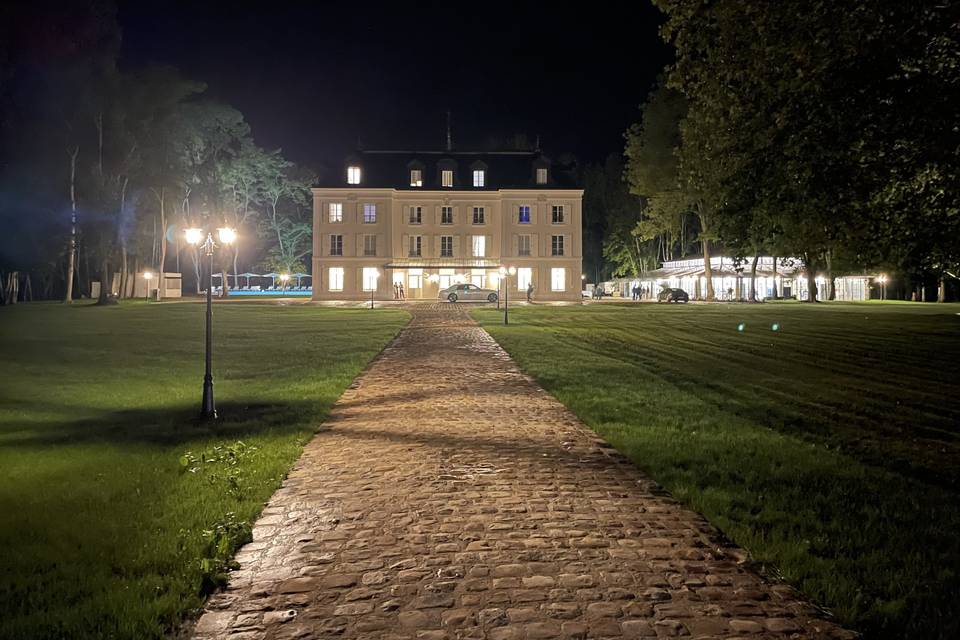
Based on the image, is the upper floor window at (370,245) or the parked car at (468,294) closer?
the parked car at (468,294)

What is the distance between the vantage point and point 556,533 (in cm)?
462

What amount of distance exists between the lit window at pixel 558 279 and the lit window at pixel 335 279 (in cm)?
1824

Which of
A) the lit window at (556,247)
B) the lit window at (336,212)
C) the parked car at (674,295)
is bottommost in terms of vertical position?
the parked car at (674,295)

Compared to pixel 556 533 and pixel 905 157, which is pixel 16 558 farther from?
pixel 905 157

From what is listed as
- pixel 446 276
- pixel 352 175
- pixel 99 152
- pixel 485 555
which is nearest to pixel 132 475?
pixel 485 555

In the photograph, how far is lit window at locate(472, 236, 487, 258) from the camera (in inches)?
2285

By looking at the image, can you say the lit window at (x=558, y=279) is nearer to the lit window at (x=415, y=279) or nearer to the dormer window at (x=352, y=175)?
the lit window at (x=415, y=279)

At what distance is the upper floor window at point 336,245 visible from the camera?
57.3 m

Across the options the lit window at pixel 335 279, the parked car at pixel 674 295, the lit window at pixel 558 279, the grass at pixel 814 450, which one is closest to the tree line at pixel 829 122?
the grass at pixel 814 450

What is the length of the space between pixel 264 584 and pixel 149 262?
65.8 meters

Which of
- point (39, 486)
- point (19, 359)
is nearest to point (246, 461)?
point (39, 486)

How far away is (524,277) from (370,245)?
44.5ft

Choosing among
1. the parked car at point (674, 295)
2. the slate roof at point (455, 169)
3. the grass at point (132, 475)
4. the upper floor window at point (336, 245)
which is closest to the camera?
the grass at point (132, 475)

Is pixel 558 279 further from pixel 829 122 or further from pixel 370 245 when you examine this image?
pixel 829 122
